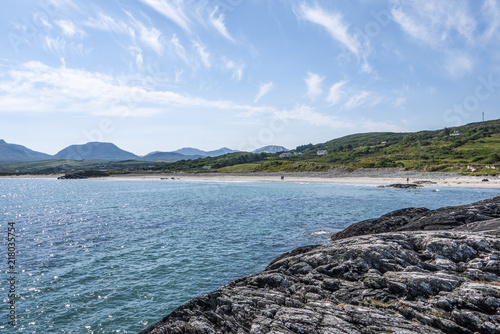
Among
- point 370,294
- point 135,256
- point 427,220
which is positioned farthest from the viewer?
point 135,256

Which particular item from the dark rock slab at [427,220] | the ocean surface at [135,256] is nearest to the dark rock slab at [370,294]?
the ocean surface at [135,256]

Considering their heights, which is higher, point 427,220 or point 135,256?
point 427,220

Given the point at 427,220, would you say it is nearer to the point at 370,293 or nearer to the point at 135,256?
the point at 370,293

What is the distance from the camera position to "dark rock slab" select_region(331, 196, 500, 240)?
71.3 ft

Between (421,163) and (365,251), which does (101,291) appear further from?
(421,163)

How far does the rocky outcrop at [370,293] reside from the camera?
943 cm

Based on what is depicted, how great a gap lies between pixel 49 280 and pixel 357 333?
19.8 m

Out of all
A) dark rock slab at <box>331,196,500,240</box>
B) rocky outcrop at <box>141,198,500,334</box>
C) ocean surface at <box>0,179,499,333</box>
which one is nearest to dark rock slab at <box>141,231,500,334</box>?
rocky outcrop at <box>141,198,500,334</box>

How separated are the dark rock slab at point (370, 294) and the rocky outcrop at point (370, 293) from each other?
0.03 meters

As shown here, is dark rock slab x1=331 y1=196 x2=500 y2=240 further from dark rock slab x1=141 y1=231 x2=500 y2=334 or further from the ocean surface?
dark rock slab x1=141 y1=231 x2=500 y2=334

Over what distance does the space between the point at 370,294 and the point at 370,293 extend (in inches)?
2.1

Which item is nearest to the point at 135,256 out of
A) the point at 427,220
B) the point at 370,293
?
the point at 370,293

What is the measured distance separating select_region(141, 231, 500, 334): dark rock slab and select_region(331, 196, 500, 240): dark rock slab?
8.33 metres

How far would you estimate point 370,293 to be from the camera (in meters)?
10.9
